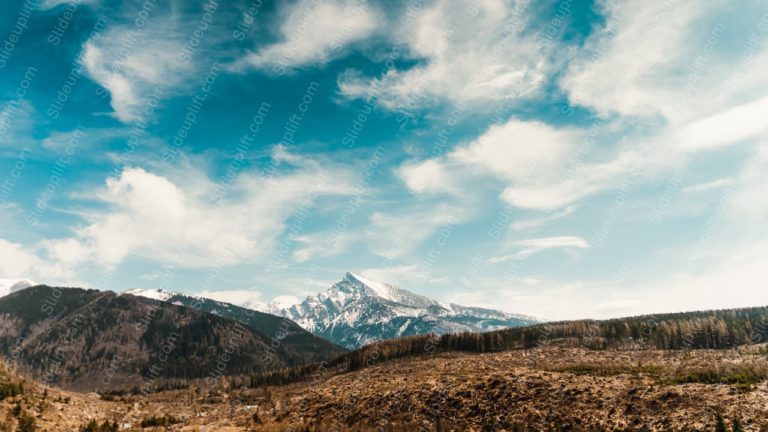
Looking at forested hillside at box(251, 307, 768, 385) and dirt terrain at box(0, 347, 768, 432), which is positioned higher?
forested hillside at box(251, 307, 768, 385)

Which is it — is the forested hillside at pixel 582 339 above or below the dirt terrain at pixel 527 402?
above

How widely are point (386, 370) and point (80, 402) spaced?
5430cm

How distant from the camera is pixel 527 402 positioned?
149ft

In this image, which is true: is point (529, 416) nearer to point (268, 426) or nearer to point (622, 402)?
point (622, 402)

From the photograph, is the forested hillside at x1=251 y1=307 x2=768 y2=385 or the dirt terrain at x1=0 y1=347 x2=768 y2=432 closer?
the dirt terrain at x1=0 y1=347 x2=768 y2=432

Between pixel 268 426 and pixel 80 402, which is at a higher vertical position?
pixel 80 402

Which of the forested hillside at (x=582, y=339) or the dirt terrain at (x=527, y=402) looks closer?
the dirt terrain at (x=527, y=402)

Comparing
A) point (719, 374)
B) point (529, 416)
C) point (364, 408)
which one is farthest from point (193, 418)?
point (719, 374)

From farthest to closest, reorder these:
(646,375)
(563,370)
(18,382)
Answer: (563,370), (646,375), (18,382)

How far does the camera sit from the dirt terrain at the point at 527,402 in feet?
120

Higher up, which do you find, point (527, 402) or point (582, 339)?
point (582, 339)

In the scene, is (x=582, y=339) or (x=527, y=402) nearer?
(x=527, y=402)

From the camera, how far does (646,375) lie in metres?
50.8

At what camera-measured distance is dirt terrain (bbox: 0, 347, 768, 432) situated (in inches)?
1436
